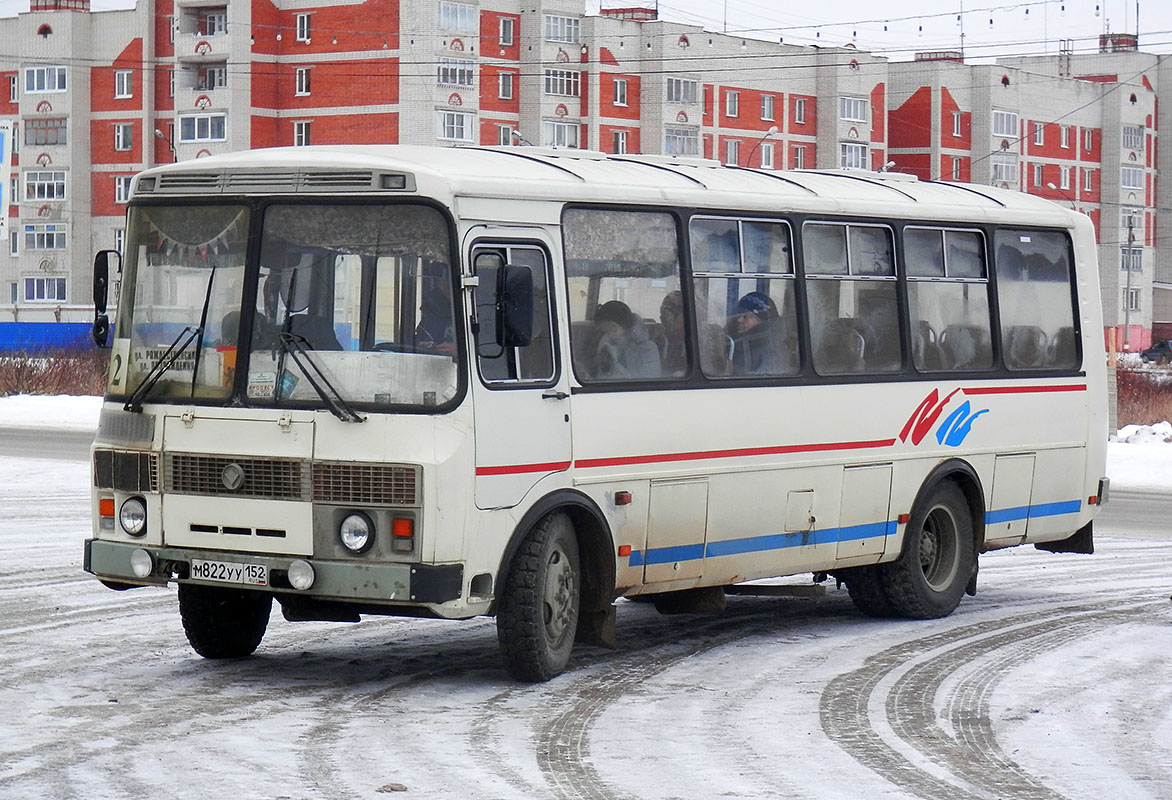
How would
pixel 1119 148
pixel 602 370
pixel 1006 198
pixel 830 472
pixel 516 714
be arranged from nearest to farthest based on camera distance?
pixel 516 714, pixel 602 370, pixel 830 472, pixel 1006 198, pixel 1119 148

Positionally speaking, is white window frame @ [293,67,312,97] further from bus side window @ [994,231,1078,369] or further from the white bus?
the white bus

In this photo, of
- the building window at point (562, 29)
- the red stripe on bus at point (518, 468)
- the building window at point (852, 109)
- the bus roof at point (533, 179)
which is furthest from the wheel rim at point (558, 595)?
the building window at point (852, 109)

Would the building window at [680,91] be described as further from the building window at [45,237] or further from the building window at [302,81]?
the building window at [45,237]

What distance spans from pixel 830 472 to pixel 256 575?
4.11 m

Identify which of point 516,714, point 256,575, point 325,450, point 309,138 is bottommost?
point 516,714

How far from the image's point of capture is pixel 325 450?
9.67m

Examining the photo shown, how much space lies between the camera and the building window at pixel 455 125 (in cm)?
9050

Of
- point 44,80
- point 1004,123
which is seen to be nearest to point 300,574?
point 44,80

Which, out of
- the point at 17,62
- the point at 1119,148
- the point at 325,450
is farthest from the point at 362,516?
the point at 1119,148

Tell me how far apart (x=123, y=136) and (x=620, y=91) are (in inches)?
963

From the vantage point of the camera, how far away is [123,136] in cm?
9894

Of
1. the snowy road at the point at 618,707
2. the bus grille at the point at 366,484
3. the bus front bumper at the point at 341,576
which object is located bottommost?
the snowy road at the point at 618,707

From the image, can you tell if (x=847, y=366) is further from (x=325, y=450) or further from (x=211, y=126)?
(x=211, y=126)

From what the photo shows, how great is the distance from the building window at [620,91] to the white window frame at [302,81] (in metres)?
16.4
